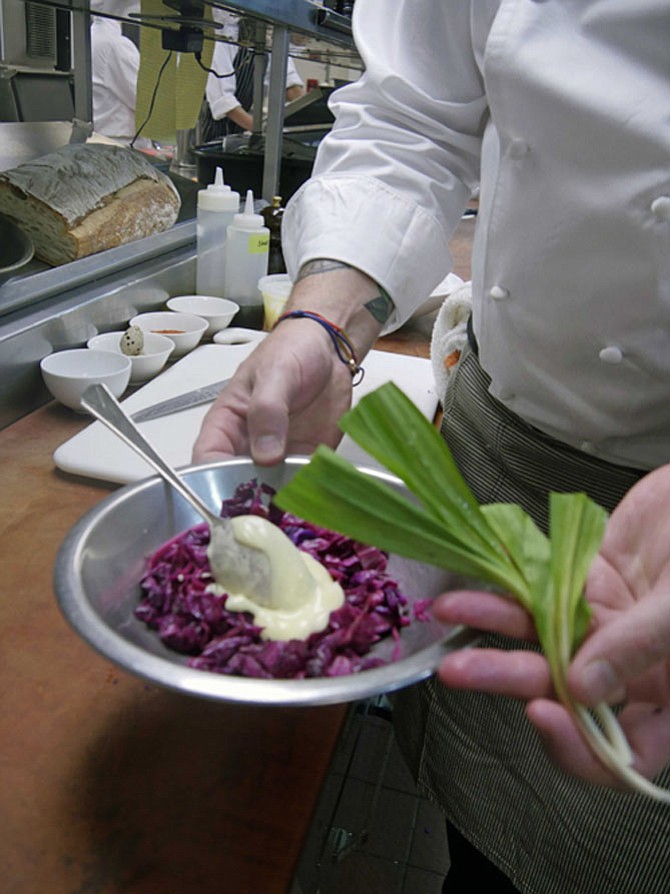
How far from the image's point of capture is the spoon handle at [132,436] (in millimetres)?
719

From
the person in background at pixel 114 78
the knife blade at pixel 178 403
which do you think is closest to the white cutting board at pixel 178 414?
the knife blade at pixel 178 403

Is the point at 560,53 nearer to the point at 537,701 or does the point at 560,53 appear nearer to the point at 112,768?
the point at 537,701

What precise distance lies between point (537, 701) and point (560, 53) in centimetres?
69

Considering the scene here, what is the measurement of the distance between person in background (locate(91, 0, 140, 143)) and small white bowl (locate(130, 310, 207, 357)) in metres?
2.53

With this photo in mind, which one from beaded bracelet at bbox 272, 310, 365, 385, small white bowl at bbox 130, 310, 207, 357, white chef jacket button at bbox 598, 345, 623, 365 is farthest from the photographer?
small white bowl at bbox 130, 310, 207, 357

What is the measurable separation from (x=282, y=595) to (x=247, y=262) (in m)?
1.17

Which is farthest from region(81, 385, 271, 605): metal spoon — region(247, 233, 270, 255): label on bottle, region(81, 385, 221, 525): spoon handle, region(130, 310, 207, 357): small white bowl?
region(247, 233, 270, 255): label on bottle

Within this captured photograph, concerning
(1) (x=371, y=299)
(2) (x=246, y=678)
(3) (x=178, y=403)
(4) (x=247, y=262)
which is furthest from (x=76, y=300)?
(2) (x=246, y=678)

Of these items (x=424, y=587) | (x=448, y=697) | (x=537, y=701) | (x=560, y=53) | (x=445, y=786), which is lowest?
(x=445, y=786)

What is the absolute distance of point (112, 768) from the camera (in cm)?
61

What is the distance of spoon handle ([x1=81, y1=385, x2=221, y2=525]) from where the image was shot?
72 centimetres

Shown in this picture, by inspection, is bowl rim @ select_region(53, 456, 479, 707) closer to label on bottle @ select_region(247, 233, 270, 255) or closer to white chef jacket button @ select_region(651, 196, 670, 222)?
white chef jacket button @ select_region(651, 196, 670, 222)

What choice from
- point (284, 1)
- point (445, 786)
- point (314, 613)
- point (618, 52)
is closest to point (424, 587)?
point (314, 613)

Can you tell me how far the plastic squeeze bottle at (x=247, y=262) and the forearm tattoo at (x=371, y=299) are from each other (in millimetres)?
633
